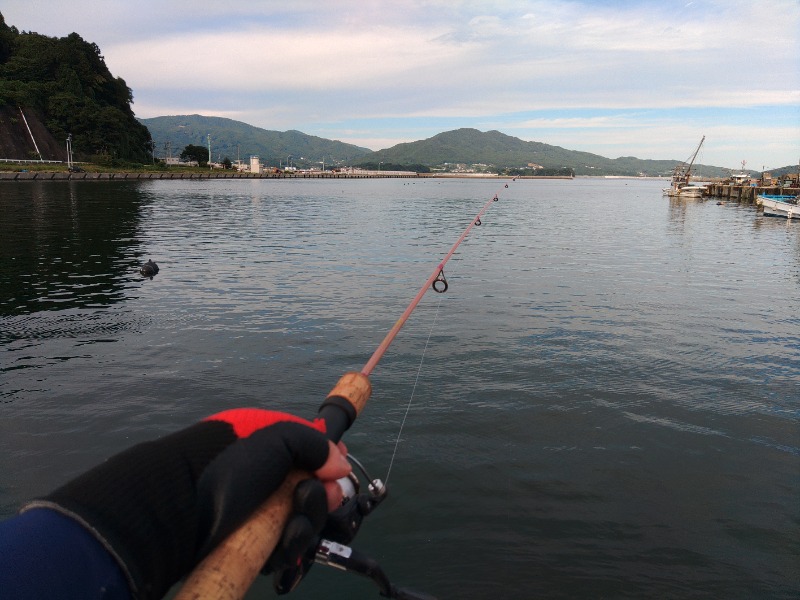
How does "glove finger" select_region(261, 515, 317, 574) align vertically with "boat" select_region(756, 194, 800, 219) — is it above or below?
below

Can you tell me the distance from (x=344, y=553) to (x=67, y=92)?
498 feet

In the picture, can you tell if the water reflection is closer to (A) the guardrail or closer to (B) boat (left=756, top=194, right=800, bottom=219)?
(B) boat (left=756, top=194, right=800, bottom=219)

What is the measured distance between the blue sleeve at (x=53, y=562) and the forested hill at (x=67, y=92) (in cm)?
13872

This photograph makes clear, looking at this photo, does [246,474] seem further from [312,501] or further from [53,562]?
[53,562]

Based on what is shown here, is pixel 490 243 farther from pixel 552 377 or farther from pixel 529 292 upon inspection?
pixel 552 377

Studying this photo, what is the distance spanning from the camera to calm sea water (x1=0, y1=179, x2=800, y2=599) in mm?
5418

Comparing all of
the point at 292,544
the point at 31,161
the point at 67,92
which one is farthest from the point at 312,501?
the point at 67,92

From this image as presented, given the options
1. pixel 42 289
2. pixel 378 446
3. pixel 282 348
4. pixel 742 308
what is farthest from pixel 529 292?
pixel 42 289

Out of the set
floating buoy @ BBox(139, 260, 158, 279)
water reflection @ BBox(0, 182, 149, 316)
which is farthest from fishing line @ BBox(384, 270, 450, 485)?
floating buoy @ BBox(139, 260, 158, 279)

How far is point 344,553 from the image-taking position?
2861 millimetres

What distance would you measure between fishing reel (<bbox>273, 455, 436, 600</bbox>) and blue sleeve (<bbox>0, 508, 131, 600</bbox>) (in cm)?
87

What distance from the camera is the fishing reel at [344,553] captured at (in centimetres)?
284

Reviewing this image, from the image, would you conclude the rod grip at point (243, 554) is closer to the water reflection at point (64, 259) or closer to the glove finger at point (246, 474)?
the glove finger at point (246, 474)

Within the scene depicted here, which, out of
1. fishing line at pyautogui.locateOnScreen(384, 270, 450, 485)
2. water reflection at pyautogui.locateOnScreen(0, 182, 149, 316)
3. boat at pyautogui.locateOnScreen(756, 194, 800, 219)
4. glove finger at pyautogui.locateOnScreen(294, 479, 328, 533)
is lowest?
fishing line at pyautogui.locateOnScreen(384, 270, 450, 485)
